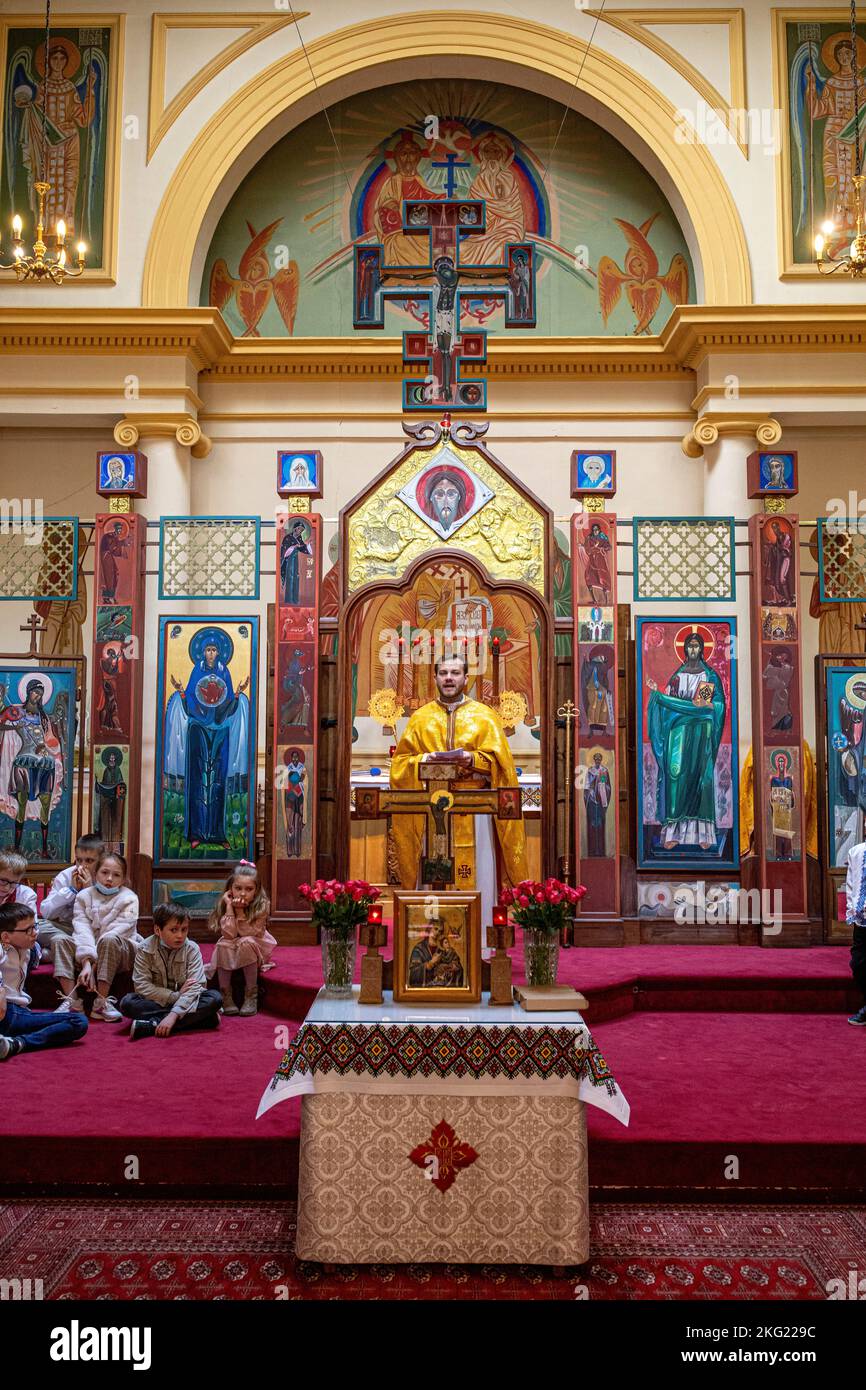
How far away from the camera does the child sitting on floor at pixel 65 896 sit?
328 inches

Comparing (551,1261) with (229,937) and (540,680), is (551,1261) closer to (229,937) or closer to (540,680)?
(229,937)

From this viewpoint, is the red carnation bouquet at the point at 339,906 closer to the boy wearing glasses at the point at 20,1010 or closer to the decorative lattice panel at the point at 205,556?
the boy wearing glasses at the point at 20,1010

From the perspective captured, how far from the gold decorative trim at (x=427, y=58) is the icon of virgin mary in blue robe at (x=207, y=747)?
19.1 ft

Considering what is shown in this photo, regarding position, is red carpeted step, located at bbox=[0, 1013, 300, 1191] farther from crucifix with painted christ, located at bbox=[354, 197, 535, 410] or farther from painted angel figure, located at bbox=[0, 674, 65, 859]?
crucifix with painted christ, located at bbox=[354, 197, 535, 410]

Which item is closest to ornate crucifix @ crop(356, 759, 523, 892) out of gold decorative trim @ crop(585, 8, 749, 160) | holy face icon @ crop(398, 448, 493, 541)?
holy face icon @ crop(398, 448, 493, 541)

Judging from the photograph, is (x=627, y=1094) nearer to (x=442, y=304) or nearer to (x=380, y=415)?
(x=442, y=304)

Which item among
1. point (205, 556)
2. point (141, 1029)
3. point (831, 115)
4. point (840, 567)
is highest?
point (831, 115)

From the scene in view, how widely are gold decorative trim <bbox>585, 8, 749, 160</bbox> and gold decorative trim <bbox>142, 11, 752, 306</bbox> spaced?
0.38 m

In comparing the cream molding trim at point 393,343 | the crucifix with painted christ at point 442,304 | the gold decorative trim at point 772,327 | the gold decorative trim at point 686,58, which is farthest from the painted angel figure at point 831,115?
the crucifix with painted christ at point 442,304

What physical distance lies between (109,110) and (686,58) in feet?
23.0

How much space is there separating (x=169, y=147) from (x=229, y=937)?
10113mm

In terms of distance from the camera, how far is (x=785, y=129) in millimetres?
13430

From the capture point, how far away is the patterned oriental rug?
4402 mm

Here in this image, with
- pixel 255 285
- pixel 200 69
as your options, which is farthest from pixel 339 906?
pixel 200 69
